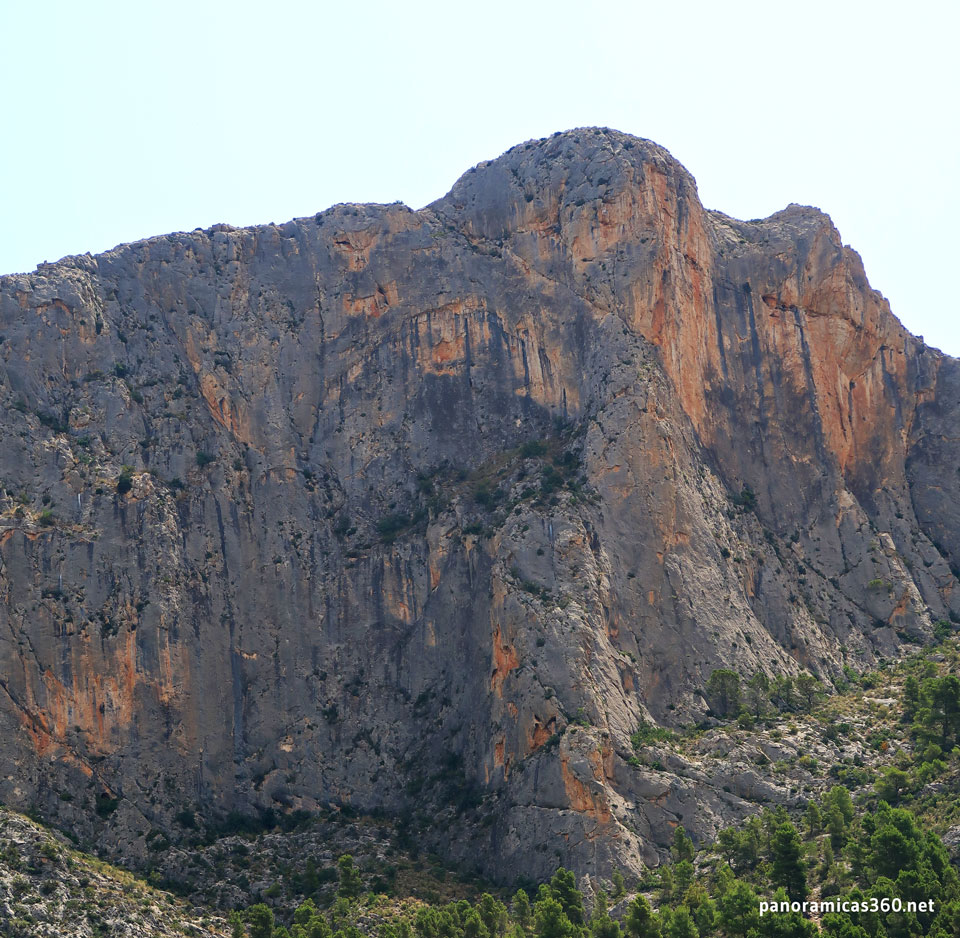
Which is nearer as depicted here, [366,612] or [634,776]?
[634,776]

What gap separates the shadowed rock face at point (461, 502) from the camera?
306 feet

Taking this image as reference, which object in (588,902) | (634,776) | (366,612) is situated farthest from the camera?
(366,612)

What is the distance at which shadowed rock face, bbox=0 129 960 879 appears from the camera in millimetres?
93375

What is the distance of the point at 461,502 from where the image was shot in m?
107

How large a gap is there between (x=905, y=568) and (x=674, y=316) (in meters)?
26.6

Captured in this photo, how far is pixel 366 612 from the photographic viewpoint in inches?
4173

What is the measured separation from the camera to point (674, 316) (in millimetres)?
113062

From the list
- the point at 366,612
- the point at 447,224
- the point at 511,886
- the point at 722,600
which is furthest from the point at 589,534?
the point at 447,224

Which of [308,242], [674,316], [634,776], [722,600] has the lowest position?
[634,776]

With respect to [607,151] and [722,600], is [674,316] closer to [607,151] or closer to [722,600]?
[607,151]

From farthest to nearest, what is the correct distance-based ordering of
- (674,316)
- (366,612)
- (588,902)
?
(674,316), (366,612), (588,902)

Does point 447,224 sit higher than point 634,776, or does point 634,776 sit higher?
point 447,224

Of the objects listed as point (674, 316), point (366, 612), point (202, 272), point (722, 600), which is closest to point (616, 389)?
point (674, 316)

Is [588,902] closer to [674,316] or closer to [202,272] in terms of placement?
[674,316]
